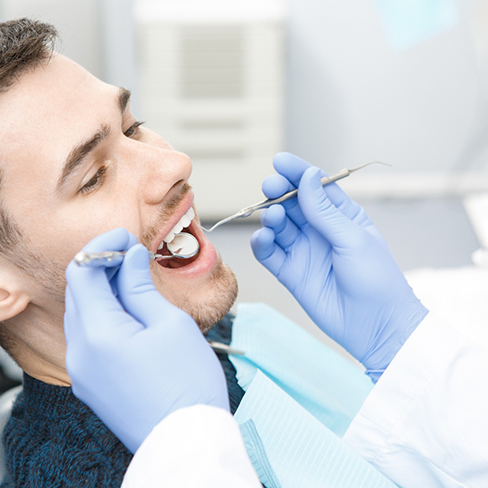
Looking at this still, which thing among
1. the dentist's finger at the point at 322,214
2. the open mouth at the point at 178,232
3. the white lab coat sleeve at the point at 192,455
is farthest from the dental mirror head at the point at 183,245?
the white lab coat sleeve at the point at 192,455

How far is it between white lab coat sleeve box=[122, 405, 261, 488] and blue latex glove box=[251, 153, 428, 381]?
0.44 metres

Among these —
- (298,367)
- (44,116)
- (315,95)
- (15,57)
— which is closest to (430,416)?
(298,367)

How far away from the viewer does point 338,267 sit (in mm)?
1088

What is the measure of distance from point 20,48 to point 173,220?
374 mm

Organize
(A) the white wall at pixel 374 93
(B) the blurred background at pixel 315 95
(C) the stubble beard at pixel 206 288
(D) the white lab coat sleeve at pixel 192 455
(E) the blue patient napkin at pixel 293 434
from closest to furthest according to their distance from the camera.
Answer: (D) the white lab coat sleeve at pixel 192 455 < (E) the blue patient napkin at pixel 293 434 < (C) the stubble beard at pixel 206 288 < (B) the blurred background at pixel 315 95 < (A) the white wall at pixel 374 93

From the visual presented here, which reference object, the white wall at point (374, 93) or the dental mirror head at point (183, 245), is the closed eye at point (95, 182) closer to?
the dental mirror head at point (183, 245)

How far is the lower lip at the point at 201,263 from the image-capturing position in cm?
109

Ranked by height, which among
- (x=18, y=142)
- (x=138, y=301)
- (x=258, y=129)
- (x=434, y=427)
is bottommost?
(x=258, y=129)

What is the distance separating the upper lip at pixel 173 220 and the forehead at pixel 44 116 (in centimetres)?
20

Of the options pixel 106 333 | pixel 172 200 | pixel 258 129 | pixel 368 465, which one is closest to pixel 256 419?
pixel 368 465

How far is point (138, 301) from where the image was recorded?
2.61 feet

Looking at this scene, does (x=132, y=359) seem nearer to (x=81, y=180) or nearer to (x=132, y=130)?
(x=81, y=180)

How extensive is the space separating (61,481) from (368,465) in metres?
0.46

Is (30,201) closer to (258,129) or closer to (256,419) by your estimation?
(256,419)
